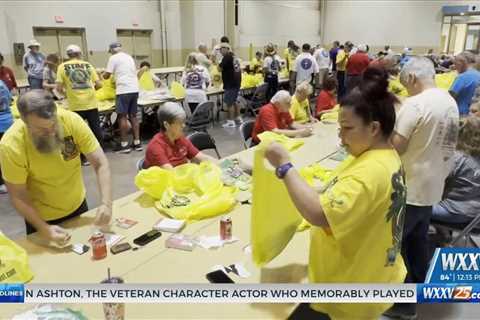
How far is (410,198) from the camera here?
223 cm

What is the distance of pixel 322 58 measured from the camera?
419 inches

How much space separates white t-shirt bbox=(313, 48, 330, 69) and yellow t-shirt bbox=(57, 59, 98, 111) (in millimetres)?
7079

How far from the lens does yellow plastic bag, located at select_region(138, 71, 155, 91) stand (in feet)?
22.4

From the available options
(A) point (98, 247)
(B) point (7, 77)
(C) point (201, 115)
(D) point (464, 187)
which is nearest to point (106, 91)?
(C) point (201, 115)

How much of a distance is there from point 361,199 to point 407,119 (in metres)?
1.12

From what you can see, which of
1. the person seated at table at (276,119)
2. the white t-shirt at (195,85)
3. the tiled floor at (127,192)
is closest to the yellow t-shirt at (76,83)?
the tiled floor at (127,192)

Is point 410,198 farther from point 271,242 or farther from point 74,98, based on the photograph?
point 74,98

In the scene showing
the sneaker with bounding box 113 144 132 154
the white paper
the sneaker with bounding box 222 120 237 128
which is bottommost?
the sneaker with bounding box 113 144 132 154

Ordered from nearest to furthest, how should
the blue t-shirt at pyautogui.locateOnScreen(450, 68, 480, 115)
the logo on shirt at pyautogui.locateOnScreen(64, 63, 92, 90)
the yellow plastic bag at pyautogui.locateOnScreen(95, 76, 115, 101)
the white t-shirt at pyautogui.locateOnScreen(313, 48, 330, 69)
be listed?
1. the blue t-shirt at pyautogui.locateOnScreen(450, 68, 480, 115)
2. the logo on shirt at pyautogui.locateOnScreen(64, 63, 92, 90)
3. the yellow plastic bag at pyautogui.locateOnScreen(95, 76, 115, 101)
4. the white t-shirt at pyautogui.locateOnScreen(313, 48, 330, 69)

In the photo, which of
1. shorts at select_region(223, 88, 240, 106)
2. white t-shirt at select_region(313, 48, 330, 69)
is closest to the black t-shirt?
shorts at select_region(223, 88, 240, 106)

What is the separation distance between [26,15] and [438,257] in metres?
10.5

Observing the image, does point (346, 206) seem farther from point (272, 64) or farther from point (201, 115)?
point (272, 64)

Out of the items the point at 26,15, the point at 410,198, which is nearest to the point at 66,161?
the point at 410,198

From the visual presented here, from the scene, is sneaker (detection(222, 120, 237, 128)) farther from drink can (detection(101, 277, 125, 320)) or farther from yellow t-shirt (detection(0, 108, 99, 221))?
drink can (detection(101, 277, 125, 320))
